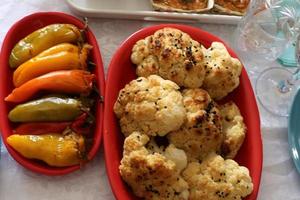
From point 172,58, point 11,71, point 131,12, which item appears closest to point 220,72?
point 172,58

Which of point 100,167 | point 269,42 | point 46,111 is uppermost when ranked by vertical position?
point 269,42

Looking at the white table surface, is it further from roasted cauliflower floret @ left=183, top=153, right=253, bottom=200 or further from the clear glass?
roasted cauliflower floret @ left=183, top=153, right=253, bottom=200

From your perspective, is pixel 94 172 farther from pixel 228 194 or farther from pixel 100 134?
pixel 228 194

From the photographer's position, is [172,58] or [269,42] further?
[269,42]

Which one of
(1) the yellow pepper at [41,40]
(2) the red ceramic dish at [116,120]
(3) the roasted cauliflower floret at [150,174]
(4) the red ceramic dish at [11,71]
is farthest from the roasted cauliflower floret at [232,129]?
(1) the yellow pepper at [41,40]

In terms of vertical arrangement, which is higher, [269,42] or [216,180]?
[269,42]

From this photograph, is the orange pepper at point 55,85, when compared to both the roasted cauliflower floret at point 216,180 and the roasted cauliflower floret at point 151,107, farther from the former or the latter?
the roasted cauliflower floret at point 216,180

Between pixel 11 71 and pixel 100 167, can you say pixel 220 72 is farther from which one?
pixel 11 71

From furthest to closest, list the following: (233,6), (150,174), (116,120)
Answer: (233,6) → (116,120) → (150,174)
